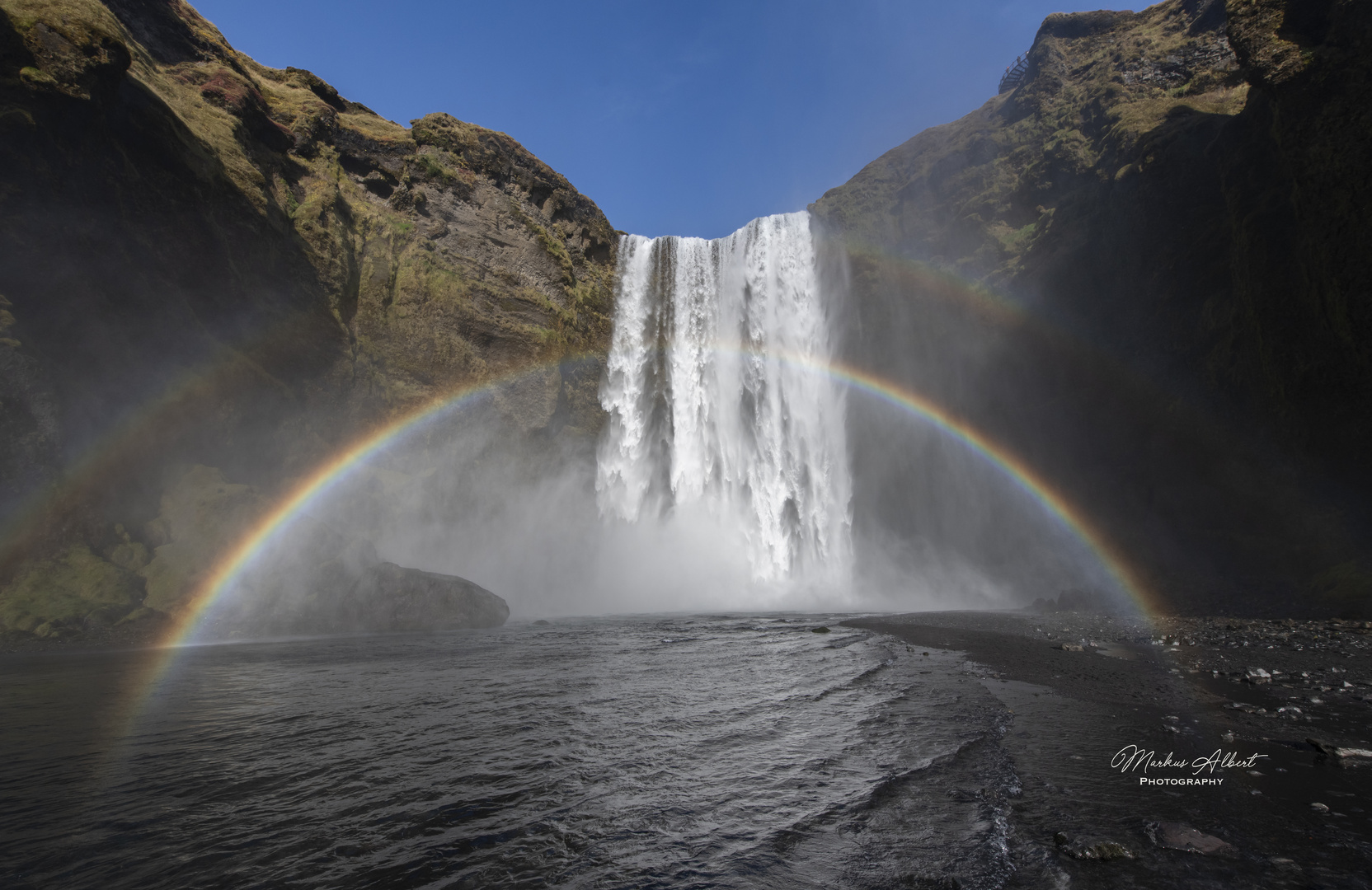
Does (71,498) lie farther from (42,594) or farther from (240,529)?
(240,529)

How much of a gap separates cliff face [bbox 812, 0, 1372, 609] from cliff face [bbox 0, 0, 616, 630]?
19.3 meters

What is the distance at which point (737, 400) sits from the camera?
3281 cm

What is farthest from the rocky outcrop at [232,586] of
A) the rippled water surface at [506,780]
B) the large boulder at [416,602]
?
the rippled water surface at [506,780]

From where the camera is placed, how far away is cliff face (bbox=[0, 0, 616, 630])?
15.7 metres

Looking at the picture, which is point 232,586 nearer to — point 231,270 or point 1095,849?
point 231,270

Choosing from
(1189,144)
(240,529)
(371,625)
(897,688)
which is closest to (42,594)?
(240,529)

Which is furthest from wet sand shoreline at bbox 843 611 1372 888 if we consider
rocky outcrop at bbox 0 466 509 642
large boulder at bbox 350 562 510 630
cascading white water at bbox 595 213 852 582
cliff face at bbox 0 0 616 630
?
cliff face at bbox 0 0 616 630

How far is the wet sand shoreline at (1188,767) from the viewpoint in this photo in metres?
2.91

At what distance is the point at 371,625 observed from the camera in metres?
17.1

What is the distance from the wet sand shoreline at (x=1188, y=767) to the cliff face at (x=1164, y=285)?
29.7 ft

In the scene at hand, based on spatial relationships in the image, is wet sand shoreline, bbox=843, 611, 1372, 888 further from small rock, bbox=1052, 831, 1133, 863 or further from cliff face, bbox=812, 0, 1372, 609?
cliff face, bbox=812, 0, 1372, 609

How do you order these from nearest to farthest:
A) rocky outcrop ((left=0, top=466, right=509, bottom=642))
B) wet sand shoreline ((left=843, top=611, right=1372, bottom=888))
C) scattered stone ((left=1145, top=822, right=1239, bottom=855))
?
wet sand shoreline ((left=843, top=611, right=1372, bottom=888))
scattered stone ((left=1145, top=822, right=1239, bottom=855))
rocky outcrop ((left=0, top=466, right=509, bottom=642))

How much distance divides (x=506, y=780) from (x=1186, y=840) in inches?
166

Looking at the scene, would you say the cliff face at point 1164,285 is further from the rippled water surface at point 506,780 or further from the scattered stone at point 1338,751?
the rippled water surface at point 506,780
